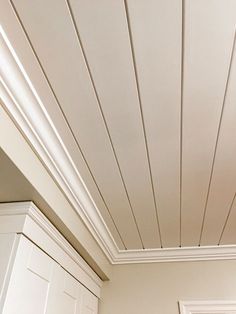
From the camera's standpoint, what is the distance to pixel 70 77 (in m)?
1.07

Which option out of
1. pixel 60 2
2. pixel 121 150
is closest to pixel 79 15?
pixel 60 2

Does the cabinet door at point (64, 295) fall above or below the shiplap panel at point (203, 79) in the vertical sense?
below

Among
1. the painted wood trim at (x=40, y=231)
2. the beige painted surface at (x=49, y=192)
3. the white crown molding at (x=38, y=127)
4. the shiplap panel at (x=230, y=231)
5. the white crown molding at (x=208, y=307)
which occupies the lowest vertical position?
the white crown molding at (x=208, y=307)

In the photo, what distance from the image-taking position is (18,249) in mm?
1184

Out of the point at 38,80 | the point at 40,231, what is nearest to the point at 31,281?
the point at 40,231

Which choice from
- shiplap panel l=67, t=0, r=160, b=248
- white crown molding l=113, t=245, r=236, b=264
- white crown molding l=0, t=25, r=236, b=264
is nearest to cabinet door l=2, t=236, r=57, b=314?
white crown molding l=0, t=25, r=236, b=264

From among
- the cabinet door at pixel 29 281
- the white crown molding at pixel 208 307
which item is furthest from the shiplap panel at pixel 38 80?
the white crown molding at pixel 208 307

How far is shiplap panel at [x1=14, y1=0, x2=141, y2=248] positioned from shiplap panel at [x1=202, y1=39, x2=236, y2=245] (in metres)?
0.51

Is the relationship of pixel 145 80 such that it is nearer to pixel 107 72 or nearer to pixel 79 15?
pixel 107 72

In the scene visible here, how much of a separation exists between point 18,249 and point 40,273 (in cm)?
24

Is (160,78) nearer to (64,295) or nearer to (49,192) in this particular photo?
(49,192)

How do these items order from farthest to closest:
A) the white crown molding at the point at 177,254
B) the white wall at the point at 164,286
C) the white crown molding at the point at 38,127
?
the white crown molding at the point at 177,254
the white wall at the point at 164,286
the white crown molding at the point at 38,127

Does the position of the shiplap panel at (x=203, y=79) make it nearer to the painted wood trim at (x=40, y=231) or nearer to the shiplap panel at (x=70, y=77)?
the shiplap panel at (x=70, y=77)

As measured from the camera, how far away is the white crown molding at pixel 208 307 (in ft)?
6.95
